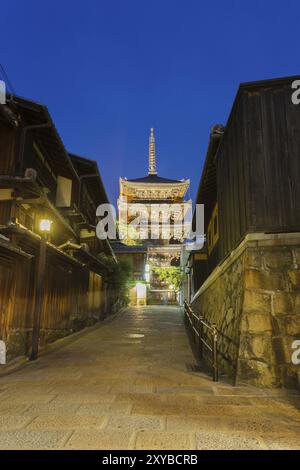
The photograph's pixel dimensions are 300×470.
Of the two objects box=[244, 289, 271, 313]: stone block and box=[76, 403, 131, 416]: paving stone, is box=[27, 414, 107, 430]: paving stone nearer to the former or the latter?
box=[76, 403, 131, 416]: paving stone

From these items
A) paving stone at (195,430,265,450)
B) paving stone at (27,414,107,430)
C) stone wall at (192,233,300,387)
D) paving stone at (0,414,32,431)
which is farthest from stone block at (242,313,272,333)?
paving stone at (0,414,32,431)

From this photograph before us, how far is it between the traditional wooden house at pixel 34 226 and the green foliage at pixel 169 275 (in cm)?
2843

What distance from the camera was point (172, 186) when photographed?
58031 millimetres

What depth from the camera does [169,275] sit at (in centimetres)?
4600

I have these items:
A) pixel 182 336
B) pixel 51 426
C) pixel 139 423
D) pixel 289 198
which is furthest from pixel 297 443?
pixel 182 336

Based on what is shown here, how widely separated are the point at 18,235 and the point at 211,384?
6221 mm

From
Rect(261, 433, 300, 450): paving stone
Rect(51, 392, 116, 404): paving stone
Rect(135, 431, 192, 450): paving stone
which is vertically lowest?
Rect(51, 392, 116, 404): paving stone

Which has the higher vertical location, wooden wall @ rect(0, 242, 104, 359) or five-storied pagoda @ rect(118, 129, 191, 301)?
five-storied pagoda @ rect(118, 129, 191, 301)

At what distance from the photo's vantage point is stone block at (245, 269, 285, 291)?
6910 mm

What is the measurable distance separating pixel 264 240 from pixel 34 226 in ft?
25.1

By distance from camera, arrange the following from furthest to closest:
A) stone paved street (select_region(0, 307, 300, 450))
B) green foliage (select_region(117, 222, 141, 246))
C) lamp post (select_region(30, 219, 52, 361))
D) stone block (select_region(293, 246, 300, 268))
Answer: green foliage (select_region(117, 222, 141, 246)) → lamp post (select_region(30, 219, 52, 361)) → stone block (select_region(293, 246, 300, 268)) → stone paved street (select_region(0, 307, 300, 450))

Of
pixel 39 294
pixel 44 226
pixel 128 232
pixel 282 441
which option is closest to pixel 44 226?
pixel 44 226

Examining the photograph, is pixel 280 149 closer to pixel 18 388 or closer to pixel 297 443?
pixel 297 443

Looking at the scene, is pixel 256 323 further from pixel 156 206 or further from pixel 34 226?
pixel 156 206
